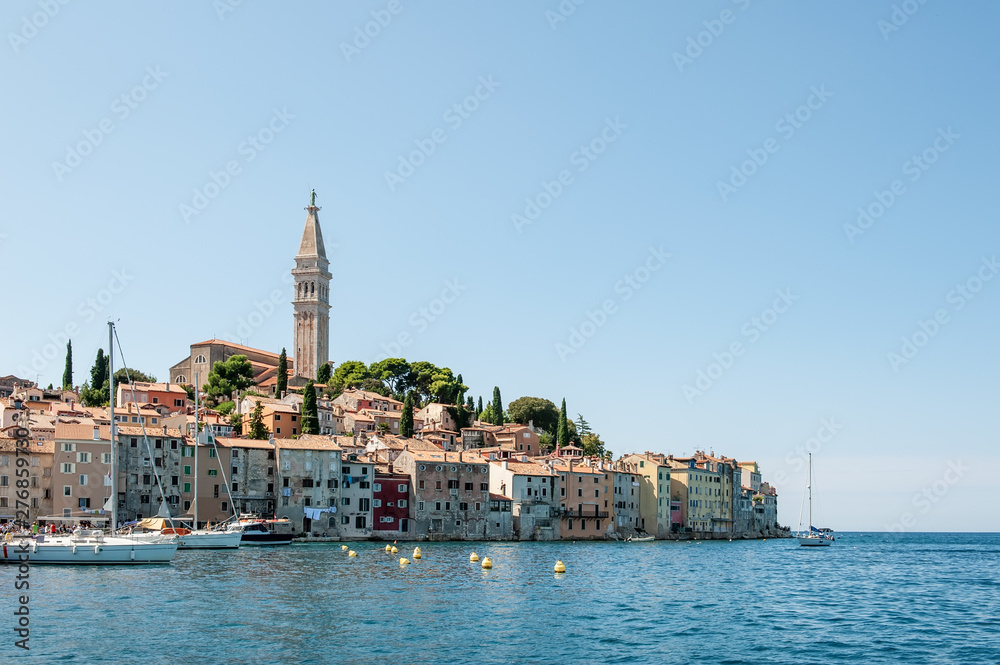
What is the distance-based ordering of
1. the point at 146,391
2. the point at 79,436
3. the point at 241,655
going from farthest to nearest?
the point at 146,391
the point at 79,436
the point at 241,655

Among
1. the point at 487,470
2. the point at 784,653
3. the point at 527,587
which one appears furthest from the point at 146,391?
the point at 784,653

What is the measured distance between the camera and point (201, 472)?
73.2 meters

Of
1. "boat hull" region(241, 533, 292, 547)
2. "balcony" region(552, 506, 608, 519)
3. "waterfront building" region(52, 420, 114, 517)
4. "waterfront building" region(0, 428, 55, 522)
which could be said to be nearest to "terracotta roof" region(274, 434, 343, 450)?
"boat hull" region(241, 533, 292, 547)

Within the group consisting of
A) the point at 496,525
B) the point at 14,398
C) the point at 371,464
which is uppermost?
the point at 14,398

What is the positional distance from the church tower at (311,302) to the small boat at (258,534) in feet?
212

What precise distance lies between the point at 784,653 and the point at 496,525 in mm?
57986

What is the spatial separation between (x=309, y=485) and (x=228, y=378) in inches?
1617

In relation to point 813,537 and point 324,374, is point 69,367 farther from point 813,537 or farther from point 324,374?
point 813,537

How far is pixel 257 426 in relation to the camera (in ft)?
277

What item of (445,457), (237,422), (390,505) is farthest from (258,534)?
(237,422)

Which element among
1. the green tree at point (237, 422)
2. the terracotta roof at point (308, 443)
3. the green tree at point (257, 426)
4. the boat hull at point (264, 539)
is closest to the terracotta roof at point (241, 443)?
the terracotta roof at point (308, 443)

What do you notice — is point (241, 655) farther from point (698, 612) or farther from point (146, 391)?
point (146, 391)

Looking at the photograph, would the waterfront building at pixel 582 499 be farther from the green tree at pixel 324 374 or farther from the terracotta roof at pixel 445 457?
the green tree at pixel 324 374

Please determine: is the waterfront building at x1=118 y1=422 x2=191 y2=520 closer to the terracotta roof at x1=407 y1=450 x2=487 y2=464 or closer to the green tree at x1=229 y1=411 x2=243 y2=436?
the green tree at x1=229 y1=411 x2=243 y2=436
